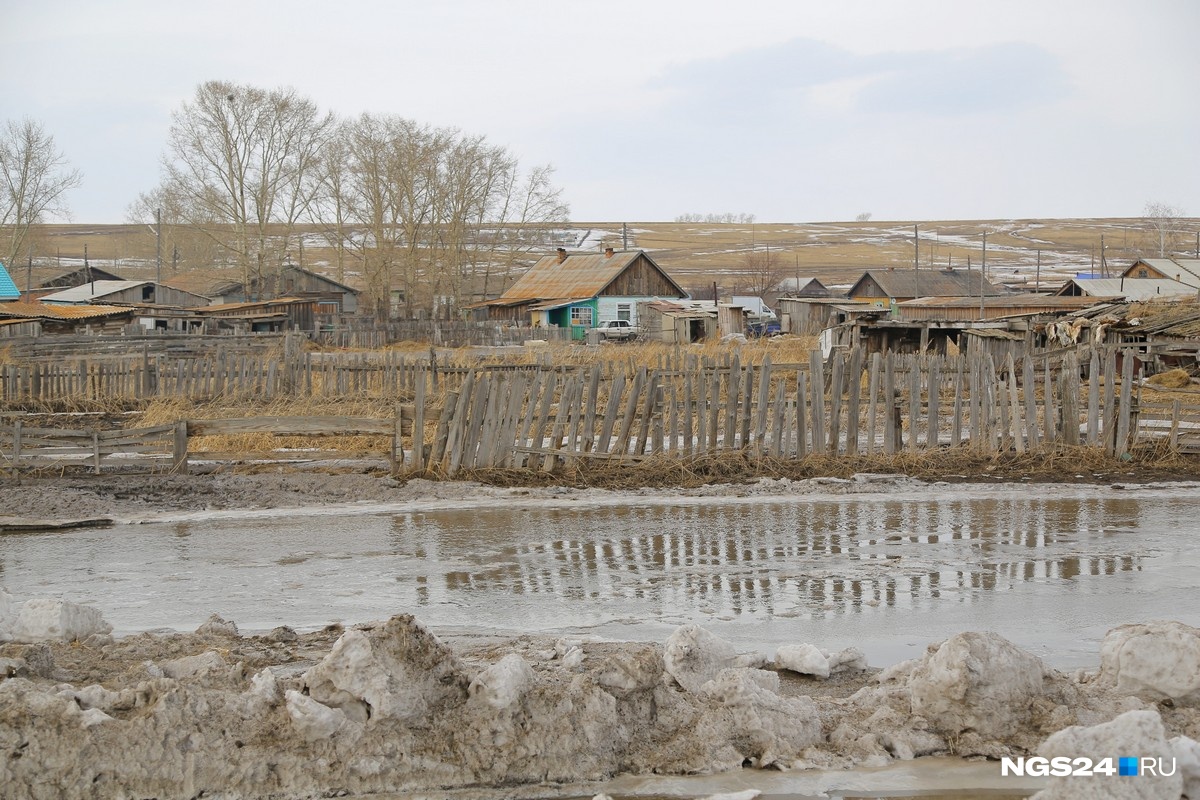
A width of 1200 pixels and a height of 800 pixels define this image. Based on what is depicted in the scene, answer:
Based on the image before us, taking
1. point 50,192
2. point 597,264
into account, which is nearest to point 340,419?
point 597,264

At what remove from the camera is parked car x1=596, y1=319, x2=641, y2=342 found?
50.7 meters

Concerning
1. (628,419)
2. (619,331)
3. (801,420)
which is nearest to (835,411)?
(801,420)

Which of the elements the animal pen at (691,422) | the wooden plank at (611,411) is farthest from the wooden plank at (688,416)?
the wooden plank at (611,411)

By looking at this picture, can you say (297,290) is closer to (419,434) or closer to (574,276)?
(574,276)

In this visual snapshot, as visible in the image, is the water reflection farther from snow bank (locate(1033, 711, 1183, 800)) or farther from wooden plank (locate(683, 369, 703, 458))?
snow bank (locate(1033, 711, 1183, 800))

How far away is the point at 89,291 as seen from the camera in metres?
71.9

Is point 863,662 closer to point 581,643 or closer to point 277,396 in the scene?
point 581,643

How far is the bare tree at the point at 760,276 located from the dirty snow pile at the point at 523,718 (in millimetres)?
81402

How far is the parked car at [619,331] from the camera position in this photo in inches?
1994

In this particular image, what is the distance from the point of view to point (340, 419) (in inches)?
520

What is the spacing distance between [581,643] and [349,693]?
6.12 feet

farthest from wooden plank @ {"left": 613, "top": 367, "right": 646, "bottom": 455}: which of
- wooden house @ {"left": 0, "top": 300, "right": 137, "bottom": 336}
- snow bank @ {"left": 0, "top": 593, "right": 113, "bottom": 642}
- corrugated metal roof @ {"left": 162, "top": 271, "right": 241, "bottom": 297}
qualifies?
corrugated metal roof @ {"left": 162, "top": 271, "right": 241, "bottom": 297}

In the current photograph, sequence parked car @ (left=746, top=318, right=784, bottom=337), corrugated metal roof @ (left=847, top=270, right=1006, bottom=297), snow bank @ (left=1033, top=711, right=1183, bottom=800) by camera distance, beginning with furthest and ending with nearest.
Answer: corrugated metal roof @ (left=847, top=270, right=1006, bottom=297) < parked car @ (left=746, top=318, right=784, bottom=337) < snow bank @ (left=1033, top=711, right=1183, bottom=800)
